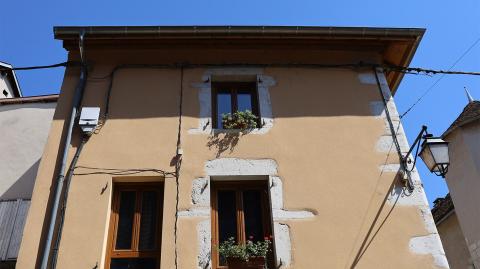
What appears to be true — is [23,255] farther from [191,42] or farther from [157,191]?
[191,42]

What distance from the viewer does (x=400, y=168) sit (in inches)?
230

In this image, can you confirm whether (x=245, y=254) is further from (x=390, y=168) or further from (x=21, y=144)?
(x=21, y=144)

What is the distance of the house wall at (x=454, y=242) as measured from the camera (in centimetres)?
1240

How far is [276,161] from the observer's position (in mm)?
5852

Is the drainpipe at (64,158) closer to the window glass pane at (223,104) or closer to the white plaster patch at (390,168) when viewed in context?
the window glass pane at (223,104)

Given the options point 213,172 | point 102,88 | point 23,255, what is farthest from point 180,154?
point 23,255

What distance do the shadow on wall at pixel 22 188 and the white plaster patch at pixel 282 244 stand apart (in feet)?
14.5

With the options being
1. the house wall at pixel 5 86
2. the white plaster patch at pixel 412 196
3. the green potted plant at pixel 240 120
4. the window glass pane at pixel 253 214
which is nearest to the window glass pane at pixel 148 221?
the window glass pane at pixel 253 214

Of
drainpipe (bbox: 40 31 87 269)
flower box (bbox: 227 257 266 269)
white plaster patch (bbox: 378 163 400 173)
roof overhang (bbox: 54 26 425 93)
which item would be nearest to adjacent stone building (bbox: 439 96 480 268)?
roof overhang (bbox: 54 26 425 93)

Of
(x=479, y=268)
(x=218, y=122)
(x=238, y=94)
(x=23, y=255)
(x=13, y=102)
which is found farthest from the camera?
(x=479, y=268)

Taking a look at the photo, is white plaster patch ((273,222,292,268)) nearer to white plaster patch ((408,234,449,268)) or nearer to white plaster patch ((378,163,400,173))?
white plaster patch ((408,234,449,268))

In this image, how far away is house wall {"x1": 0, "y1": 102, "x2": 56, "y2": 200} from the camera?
7551 millimetres

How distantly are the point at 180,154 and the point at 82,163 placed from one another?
1.27 meters

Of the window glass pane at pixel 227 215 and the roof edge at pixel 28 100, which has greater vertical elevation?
the roof edge at pixel 28 100
